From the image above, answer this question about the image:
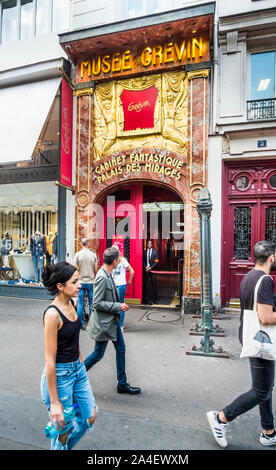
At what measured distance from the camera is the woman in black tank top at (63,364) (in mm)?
1937

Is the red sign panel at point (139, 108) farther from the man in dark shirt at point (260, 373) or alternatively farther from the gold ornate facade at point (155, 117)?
the man in dark shirt at point (260, 373)

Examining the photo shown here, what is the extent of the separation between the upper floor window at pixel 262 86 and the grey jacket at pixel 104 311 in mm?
6193

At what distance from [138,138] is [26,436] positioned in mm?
7198

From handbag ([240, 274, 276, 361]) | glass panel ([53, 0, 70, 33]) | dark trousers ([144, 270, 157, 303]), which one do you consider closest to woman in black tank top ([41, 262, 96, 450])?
handbag ([240, 274, 276, 361])

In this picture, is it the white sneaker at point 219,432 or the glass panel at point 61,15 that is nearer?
the white sneaker at point 219,432

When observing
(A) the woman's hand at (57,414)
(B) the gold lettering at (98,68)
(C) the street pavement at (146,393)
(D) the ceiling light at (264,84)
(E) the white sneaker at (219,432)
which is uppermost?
(B) the gold lettering at (98,68)

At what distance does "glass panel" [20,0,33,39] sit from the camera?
9.40m

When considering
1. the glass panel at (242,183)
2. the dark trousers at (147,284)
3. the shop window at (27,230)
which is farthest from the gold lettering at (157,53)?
the dark trousers at (147,284)

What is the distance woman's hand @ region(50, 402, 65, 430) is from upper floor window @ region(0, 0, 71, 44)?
10.3 metres

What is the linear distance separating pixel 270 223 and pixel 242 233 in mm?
741

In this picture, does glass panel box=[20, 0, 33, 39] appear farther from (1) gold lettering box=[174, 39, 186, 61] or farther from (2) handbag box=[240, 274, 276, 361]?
(2) handbag box=[240, 274, 276, 361]

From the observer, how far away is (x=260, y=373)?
2475 mm

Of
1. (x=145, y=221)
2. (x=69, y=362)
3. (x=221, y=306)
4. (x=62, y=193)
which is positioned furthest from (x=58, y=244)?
(x=69, y=362)

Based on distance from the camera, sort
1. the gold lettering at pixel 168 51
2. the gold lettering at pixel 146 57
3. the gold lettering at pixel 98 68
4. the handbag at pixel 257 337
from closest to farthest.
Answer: the handbag at pixel 257 337 → the gold lettering at pixel 168 51 → the gold lettering at pixel 146 57 → the gold lettering at pixel 98 68
